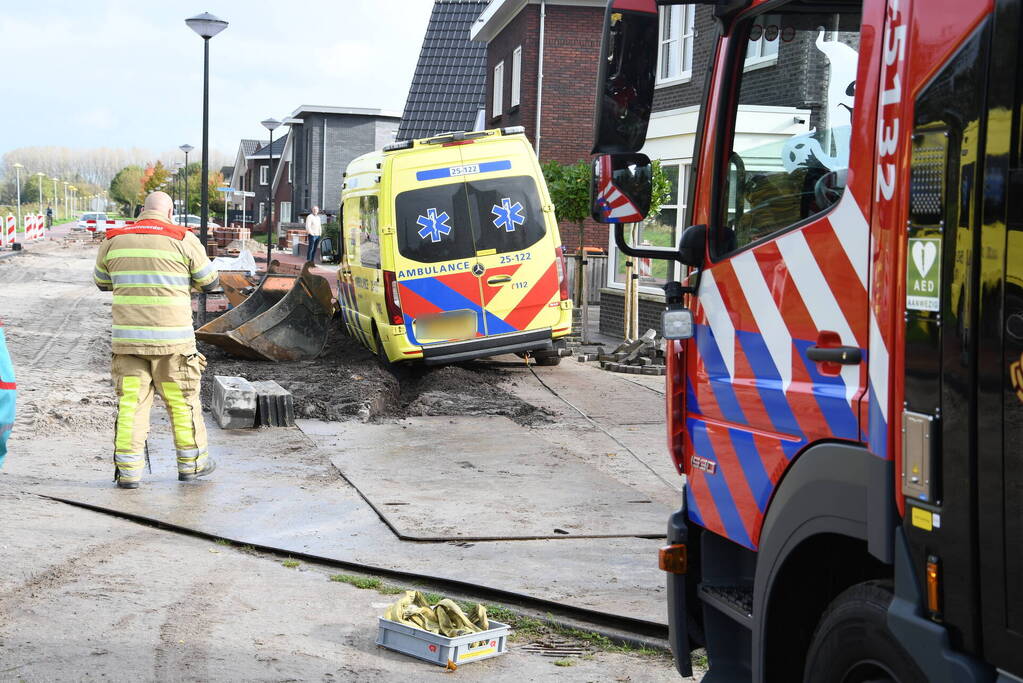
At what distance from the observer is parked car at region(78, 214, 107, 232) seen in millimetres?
71512

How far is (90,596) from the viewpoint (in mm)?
5660

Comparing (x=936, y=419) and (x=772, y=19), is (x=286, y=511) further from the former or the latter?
(x=936, y=419)

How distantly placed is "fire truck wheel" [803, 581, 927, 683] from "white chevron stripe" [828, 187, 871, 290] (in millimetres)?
729

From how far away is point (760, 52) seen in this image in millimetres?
3693

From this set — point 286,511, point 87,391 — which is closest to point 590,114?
point 87,391

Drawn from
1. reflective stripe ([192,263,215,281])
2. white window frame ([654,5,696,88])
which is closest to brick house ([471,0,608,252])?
white window frame ([654,5,696,88])

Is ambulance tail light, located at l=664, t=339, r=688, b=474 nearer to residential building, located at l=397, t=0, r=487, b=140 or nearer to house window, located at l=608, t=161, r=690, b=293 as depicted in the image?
house window, located at l=608, t=161, r=690, b=293

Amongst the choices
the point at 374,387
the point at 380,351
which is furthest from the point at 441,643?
the point at 380,351

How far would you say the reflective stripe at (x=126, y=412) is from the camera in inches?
320

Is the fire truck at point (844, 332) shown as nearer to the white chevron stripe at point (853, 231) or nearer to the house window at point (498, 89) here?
the white chevron stripe at point (853, 231)

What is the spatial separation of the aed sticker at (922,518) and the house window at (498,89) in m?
27.2

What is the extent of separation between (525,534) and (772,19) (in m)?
3.98

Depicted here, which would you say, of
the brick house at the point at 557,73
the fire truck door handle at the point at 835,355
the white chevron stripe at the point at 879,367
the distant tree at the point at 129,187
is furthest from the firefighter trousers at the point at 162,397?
the distant tree at the point at 129,187

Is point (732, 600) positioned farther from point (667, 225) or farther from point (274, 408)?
point (667, 225)
